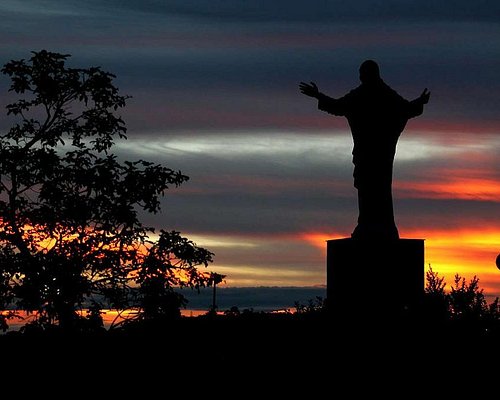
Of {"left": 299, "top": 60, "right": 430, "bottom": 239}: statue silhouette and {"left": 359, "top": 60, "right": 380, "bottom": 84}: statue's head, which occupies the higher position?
{"left": 359, "top": 60, "right": 380, "bottom": 84}: statue's head

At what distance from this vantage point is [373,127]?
20375mm

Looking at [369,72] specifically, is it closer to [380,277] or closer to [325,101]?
[325,101]

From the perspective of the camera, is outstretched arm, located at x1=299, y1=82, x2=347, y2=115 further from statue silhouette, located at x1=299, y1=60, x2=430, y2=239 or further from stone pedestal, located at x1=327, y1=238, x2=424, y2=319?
stone pedestal, located at x1=327, y1=238, x2=424, y2=319

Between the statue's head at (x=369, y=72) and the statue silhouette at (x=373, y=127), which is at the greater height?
the statue's head at (x=369, y=72)

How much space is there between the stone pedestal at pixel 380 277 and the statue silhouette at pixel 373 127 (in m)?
0.59

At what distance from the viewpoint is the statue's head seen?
20.3 m

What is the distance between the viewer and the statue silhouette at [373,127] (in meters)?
20.3

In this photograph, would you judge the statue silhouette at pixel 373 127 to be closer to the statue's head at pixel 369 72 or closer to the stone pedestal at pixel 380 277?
the statue's head at pixel 369 72

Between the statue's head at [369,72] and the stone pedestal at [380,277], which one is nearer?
the stone pedestal at [380,277]

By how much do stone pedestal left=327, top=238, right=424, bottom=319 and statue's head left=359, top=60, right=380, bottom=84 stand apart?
308 cm

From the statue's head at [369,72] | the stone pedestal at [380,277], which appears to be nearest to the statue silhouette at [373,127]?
the statue's head at [369,72]

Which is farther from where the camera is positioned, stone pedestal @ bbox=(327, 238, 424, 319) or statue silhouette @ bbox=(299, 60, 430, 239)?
statue silhouette @ bbox=(299, 60, 430, 239)

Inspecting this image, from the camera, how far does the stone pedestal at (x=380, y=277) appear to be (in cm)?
1952

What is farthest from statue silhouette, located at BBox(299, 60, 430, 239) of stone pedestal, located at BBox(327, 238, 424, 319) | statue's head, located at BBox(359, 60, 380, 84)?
stone pedestal, located at BBox(327, 238, 424, 319)
